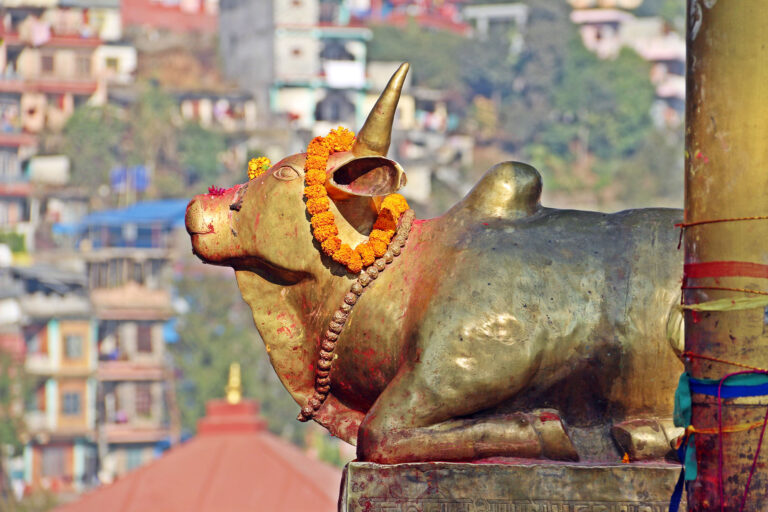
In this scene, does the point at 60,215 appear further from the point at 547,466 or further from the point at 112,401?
the point at 547,466

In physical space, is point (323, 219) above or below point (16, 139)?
below

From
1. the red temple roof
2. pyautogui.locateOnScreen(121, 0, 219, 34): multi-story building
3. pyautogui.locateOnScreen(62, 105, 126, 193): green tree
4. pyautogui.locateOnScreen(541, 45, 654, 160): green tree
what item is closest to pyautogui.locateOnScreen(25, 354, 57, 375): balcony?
pyautogui.locateOnScreen(62, 105, 126, 193): green tree

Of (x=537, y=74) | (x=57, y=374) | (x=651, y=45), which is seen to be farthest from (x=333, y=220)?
(x=651, y=45)

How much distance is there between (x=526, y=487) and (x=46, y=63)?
74071 mm

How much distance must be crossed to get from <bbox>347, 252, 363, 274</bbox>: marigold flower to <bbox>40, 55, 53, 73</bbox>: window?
72.8 m

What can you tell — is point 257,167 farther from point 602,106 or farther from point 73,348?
point 602,106

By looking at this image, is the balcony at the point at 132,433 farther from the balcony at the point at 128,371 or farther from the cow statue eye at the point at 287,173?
the cow statue eye at the point at 287,173

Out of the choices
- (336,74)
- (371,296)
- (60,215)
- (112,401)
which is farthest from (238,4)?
(371,296)

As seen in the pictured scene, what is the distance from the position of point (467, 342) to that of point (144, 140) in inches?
2935

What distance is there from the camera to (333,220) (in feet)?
18.8

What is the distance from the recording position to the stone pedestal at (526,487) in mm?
5199

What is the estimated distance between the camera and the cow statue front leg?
533cm

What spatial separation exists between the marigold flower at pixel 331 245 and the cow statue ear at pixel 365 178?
0.15 metres

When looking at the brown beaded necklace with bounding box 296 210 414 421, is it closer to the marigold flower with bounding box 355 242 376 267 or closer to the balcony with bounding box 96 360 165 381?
the marigold flower with bounding box 355 242 376 267
